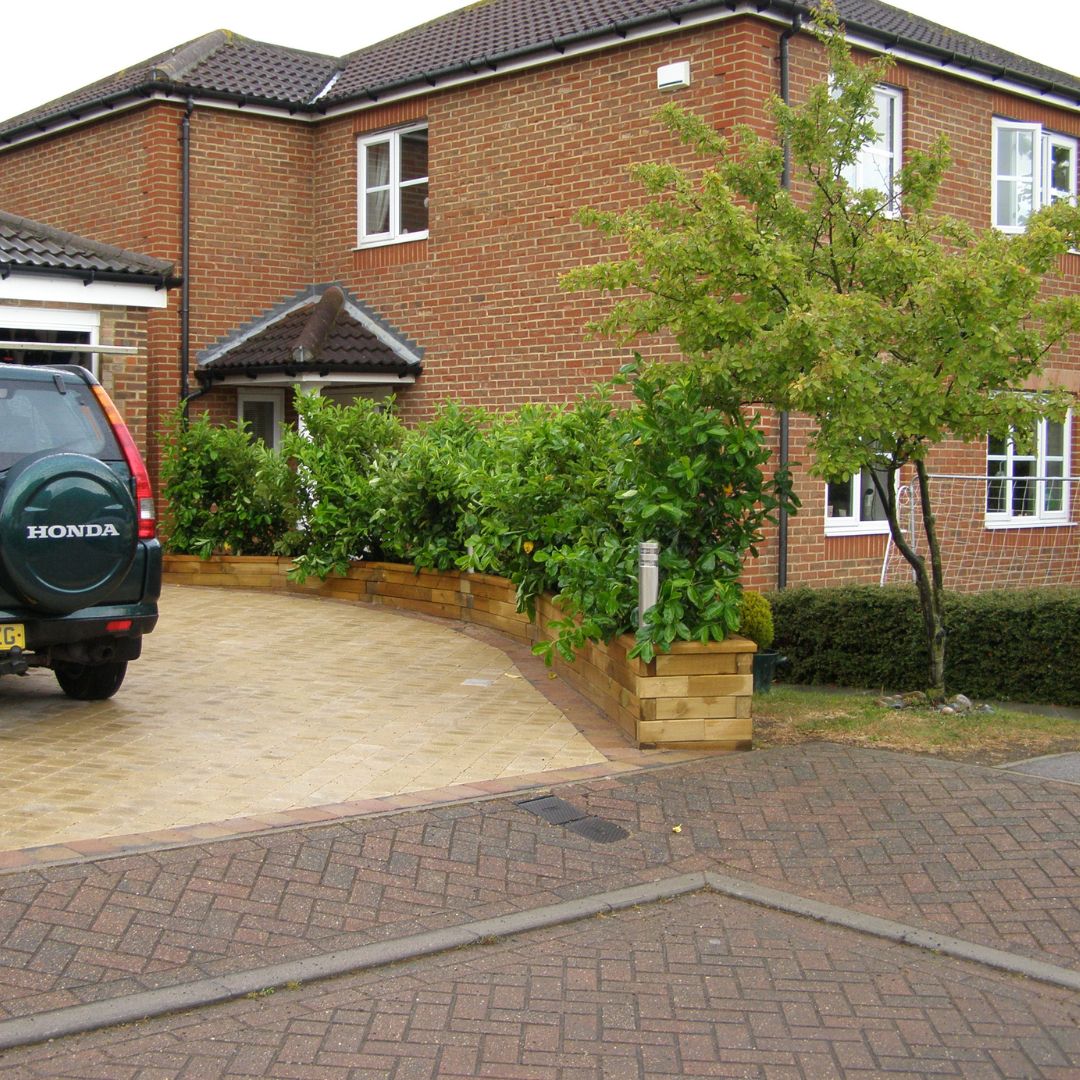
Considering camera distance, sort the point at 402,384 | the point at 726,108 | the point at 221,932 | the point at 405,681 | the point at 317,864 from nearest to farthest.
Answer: the point at 221,932 < the point at 317,864 < the point at 405,681 < the point at 726,108 < the point at 402,384

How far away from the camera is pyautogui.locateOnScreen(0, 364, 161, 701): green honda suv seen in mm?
7434

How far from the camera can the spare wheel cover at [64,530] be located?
7383mm

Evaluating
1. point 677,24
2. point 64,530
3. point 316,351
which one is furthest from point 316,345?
point 64,530

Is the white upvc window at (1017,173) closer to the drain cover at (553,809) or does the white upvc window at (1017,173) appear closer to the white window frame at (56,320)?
the white window frame at (56,320)

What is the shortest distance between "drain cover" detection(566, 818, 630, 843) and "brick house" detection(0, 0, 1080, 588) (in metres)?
6.88

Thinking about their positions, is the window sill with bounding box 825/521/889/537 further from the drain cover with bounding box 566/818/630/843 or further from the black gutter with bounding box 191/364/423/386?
the drain cover with bounding box 566/818/630/843

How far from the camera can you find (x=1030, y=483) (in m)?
16.5

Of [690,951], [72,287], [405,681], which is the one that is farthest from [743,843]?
[72,287]

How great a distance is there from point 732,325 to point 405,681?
3.39 m

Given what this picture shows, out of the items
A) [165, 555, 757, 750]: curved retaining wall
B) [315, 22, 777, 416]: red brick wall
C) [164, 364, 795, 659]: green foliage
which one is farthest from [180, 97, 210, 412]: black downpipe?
[165, 555, 757, 750]: curved retaining wall

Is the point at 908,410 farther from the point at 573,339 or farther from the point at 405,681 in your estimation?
the point at 573,339

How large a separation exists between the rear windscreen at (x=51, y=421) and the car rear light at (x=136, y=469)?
39mm

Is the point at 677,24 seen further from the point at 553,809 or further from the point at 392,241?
the point at 553,809

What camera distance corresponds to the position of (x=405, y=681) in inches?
383
